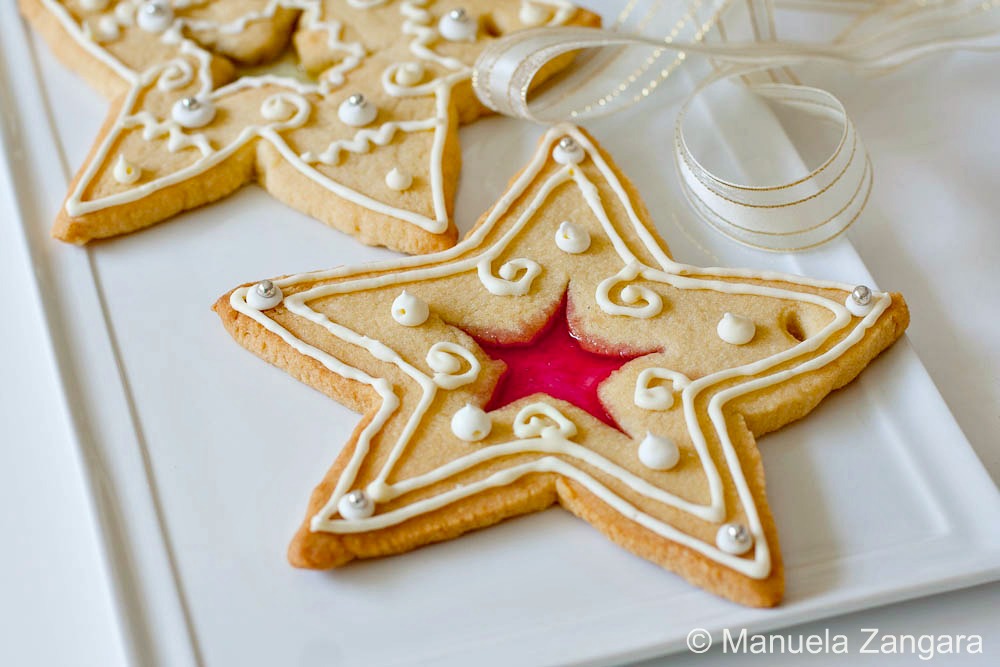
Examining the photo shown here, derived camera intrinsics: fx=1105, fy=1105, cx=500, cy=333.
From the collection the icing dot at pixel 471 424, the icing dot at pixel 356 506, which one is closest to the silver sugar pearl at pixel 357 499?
the icing dot at pixel 356 506

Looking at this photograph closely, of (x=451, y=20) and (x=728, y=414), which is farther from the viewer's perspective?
(x=451, y=20)

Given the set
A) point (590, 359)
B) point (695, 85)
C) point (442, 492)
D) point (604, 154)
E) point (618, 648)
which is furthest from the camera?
point (695, 85)

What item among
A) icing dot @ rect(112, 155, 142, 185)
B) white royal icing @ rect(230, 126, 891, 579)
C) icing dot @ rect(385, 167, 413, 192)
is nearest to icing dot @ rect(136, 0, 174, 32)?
icing dot @ rect(112, 155, 142, 185)

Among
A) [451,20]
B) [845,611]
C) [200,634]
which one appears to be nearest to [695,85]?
[451,20]

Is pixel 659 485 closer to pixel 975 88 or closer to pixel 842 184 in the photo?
pixel 842 184

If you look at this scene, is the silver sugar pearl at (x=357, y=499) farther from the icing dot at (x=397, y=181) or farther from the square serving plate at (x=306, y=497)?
the icing dot at (x=397, y=181)

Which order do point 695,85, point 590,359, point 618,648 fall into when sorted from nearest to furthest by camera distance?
point 618,648, point 590,359, point 695,85

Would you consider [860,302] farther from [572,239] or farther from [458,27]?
[458,27]
